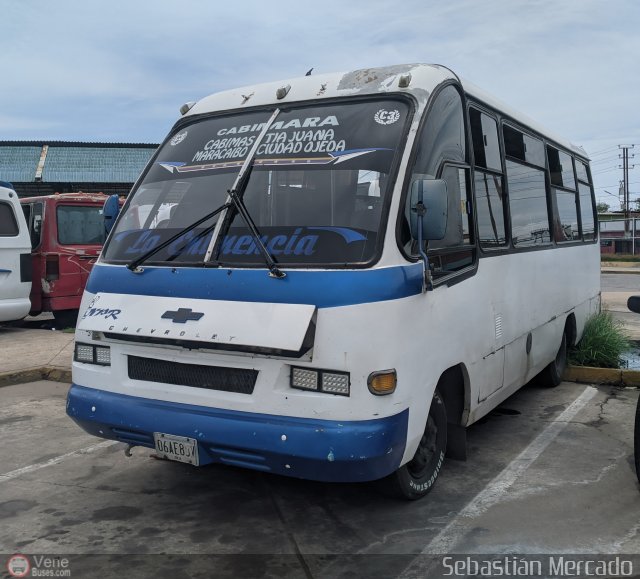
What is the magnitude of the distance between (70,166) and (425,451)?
874 inches

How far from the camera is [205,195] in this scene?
14.8 feet

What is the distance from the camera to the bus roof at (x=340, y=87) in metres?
4.41

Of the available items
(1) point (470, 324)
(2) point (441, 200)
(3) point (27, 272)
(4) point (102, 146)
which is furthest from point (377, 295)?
(4) point (102, 146)

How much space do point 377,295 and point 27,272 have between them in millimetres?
8629

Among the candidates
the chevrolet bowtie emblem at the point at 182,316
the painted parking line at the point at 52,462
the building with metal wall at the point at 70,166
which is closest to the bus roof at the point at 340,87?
the chevrolet bowtie emblem at the point at 182,316

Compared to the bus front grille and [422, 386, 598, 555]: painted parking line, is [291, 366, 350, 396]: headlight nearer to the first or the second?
the bus front grille

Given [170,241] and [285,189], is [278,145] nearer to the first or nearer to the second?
[285,189]

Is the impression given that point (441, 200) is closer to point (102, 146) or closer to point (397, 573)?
point (397, 573)

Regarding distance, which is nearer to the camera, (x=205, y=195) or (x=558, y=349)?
(x=205, y=195)

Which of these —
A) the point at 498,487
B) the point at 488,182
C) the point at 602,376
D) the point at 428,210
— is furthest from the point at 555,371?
the point at 428,210

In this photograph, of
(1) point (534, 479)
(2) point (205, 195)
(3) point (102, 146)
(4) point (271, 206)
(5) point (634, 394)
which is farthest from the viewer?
(3) point (102, 146)

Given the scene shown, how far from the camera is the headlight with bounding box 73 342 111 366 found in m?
4.32

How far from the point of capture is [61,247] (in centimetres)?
1120

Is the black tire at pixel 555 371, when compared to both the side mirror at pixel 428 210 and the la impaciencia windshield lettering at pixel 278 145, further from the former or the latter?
the la impaciencia windshield lettering at pixel 278 145
